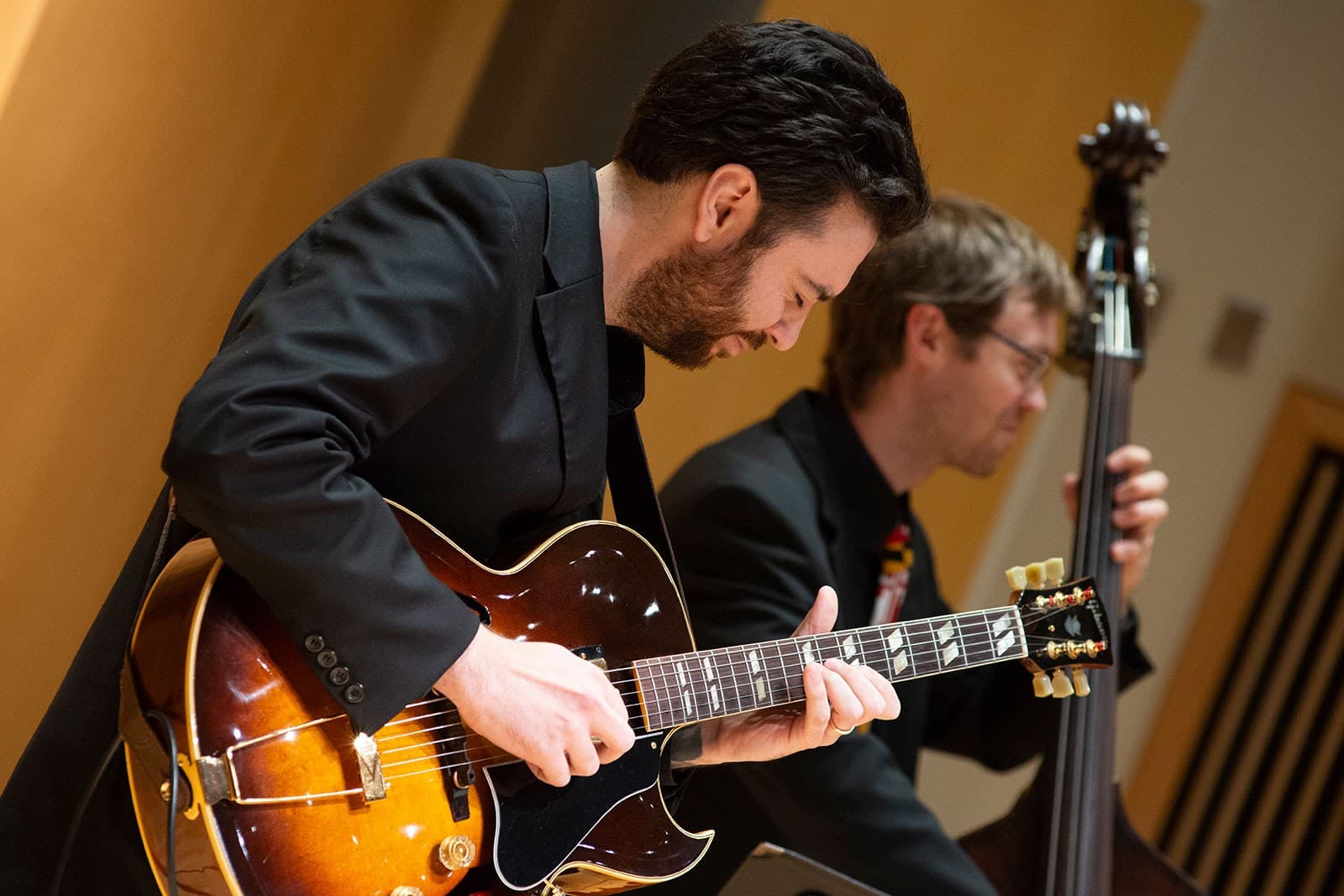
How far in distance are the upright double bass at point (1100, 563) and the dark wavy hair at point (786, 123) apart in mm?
959

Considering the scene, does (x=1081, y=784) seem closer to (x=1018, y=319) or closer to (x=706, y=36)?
(x=1018, y=319)

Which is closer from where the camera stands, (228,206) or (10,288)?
(10,288)

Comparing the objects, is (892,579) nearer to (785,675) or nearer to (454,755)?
(785,675)

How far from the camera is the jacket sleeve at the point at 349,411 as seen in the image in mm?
1186

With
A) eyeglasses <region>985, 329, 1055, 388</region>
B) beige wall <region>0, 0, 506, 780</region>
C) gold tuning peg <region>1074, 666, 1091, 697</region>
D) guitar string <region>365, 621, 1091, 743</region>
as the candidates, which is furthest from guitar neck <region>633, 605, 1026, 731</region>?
beige wall <region>0, 0, 506, 780</region>

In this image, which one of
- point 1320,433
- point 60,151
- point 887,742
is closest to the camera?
point 60,151

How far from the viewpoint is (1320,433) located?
4.17 meters

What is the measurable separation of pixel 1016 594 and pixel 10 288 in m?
1.51

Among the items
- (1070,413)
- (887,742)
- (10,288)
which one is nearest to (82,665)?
(10,288)

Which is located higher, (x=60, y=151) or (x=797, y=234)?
(x=797, y=234)

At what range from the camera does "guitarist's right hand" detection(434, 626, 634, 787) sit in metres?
1.36

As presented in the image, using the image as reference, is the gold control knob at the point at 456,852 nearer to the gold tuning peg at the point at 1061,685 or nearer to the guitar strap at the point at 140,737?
the guitar strap at the point at 140,737

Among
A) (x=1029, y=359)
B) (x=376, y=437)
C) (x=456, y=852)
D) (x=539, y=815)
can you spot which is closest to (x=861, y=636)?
(x=539, y=815)

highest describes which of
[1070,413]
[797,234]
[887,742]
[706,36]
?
[706,36]
